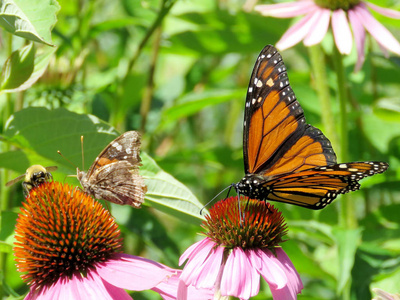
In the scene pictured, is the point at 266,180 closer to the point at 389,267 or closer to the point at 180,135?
the point at 389,267

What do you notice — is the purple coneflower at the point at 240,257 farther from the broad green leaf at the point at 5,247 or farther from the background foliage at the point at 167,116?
the broad green leaf at the point at 5,247

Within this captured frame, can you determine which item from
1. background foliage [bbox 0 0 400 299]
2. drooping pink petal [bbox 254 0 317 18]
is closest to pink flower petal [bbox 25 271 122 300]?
background foliage [bbox 0 0 400 299]

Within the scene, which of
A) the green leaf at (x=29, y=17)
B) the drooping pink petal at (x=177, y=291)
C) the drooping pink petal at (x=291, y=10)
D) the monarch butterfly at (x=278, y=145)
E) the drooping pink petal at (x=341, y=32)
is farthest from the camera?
the drooping pink petal at (x=291, y=10)

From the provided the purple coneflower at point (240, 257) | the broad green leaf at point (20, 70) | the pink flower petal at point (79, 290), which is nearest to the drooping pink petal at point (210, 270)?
the purple coneflower at point (240, 257)

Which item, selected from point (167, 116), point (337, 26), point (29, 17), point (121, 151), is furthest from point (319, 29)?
point (29, 17)

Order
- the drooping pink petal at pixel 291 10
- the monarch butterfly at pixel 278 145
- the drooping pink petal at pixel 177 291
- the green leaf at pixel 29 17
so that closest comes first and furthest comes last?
the green leaf at pixel 29 17 → the drooping pink petal at pixel 177 291 → the monarch butterfly at pixel 278 145 → the drooping pink petal at pixel 291 10

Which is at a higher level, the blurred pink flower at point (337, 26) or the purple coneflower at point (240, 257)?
the blurred pink flower at point (337, 26)
